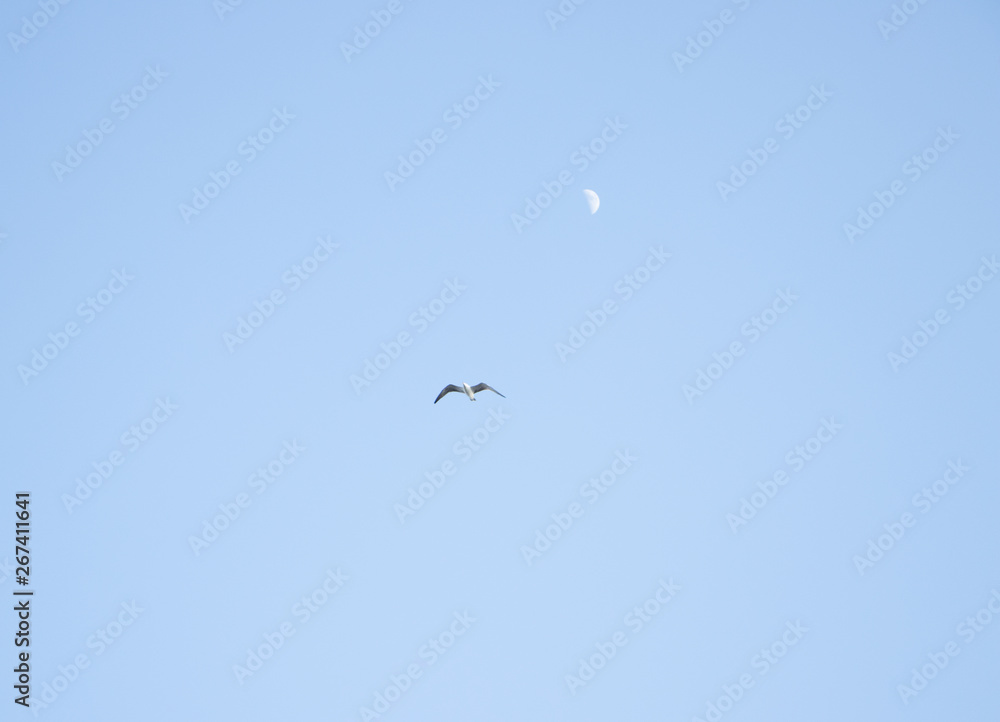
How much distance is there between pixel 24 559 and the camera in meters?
32.6

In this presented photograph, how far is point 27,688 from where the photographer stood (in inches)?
1348

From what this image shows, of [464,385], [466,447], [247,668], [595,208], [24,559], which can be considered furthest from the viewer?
[595,208]

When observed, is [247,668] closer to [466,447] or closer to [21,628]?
[21,628]

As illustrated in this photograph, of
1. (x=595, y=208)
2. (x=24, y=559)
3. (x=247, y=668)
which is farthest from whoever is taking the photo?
(x=595, y=208)

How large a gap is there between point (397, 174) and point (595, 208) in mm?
10948

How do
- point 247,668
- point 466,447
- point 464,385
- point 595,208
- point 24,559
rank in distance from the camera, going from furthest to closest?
point 595,208 < point 466,447 < point 247,668 < point 464,385 < point 24,559

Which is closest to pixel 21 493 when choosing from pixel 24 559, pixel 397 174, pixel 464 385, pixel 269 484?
pixel 24 559

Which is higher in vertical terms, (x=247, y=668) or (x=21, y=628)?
(x=247, y=668)

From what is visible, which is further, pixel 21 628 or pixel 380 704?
pixel 380 704

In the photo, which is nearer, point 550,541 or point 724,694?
point 550,541

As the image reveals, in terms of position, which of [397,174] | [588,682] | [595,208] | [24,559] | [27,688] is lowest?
[27,688]

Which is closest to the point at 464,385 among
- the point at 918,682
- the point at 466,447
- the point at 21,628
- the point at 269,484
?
the point at 466,447

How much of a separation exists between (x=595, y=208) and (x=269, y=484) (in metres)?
20.0

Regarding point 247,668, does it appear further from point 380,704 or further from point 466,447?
point 466,447
